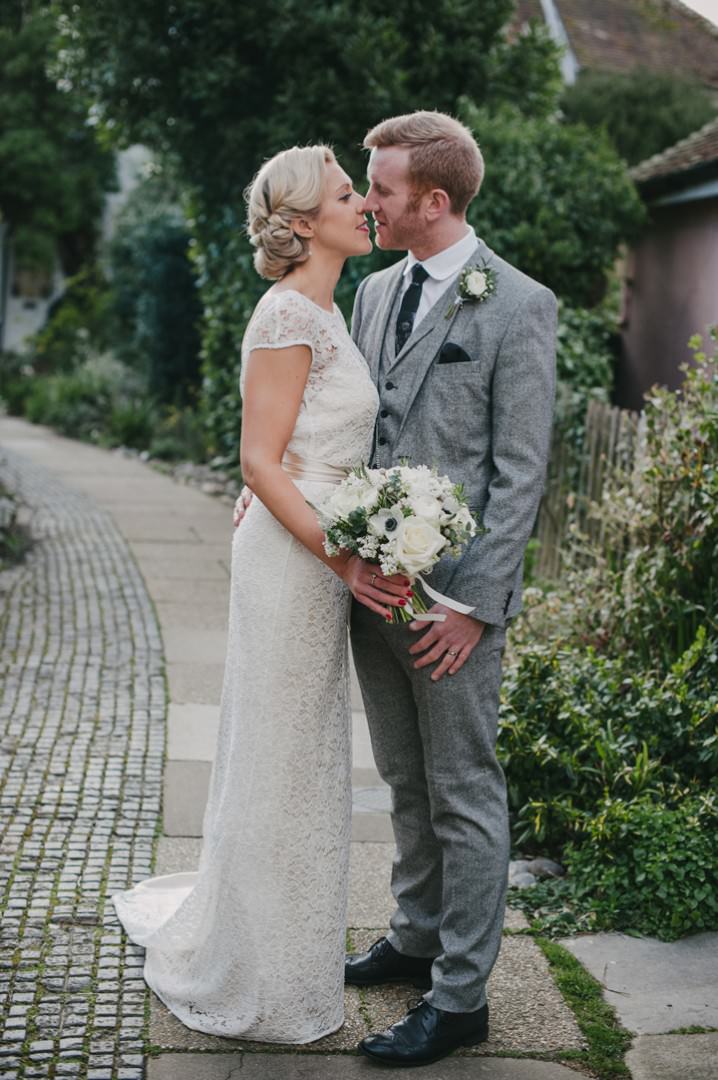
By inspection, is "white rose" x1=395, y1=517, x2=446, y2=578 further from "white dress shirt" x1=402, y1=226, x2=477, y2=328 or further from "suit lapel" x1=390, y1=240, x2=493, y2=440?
"white dress shirt" x1=402, y1=226, x2=477, y2=328

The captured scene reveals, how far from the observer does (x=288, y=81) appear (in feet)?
33.7

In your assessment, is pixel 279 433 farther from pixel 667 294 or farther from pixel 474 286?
pixel 667 294

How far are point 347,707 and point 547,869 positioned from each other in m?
1.39

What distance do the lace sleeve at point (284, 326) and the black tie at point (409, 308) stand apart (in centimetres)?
27

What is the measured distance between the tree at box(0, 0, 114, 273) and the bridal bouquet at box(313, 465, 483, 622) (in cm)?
2537

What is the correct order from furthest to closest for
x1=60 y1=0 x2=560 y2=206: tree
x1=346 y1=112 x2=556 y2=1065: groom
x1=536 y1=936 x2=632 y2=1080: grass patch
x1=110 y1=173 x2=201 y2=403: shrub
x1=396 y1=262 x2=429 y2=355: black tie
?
x1=110 y1=173 x2=201 y2=403: shrub → x1=60 y1=0 x2=560 y2=206: tree → x1=396 y1=262 x2=429 y2=355: black tie → x1=536 y1=936 x2=632 y2=1080: grass patch → x1=346 y1=112 x2=556 y2=1065: groom

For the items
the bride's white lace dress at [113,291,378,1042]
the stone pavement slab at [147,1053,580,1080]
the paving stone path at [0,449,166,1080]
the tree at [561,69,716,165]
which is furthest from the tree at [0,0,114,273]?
the stone pavement slab at [147,1053,580,1080]

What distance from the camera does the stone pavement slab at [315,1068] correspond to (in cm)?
303

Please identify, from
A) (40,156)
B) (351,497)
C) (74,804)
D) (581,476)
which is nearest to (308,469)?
(351,497)

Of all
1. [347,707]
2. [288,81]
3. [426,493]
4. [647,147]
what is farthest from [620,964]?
[647,147]

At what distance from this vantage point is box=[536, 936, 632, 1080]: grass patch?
3146mm

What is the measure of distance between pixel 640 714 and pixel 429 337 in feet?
6.53

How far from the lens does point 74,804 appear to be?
4.75 m

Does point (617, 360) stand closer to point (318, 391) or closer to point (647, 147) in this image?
point (647, 147)
